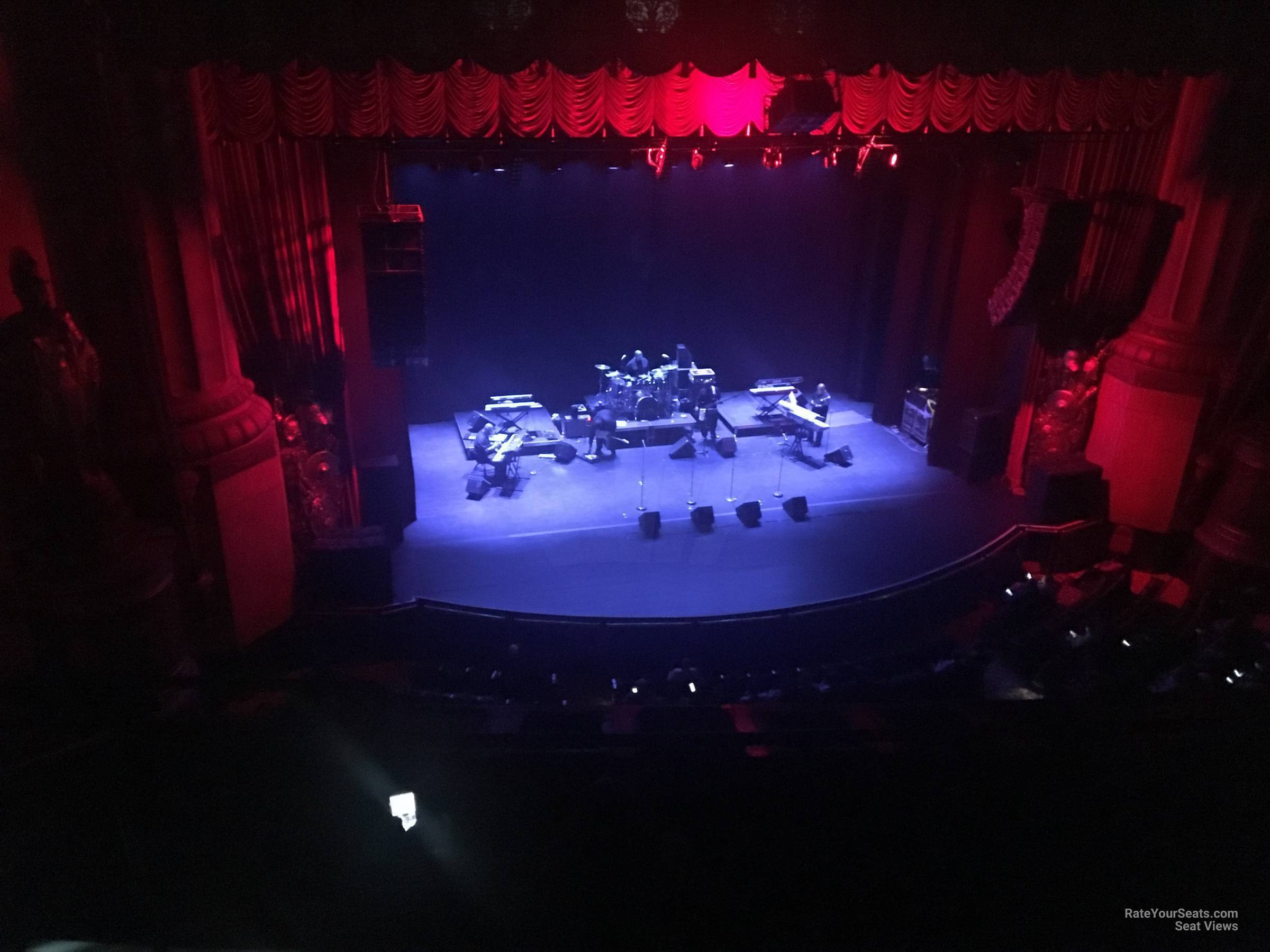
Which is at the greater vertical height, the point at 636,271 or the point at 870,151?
the point at 870,151

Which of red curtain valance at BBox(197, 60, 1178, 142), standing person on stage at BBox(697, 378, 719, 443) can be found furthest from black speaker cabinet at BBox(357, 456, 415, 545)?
standing person on stage at BBox(697, 378, 719, 443)

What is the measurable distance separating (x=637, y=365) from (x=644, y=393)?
55 cm

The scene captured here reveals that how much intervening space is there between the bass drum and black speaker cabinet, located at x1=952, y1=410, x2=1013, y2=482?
2959 millimetres

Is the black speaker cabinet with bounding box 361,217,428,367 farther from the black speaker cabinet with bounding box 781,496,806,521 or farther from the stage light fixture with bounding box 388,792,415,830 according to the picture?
the stage light fixture with bounding box 388,792,415,830

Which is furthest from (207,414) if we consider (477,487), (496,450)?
(496,450)

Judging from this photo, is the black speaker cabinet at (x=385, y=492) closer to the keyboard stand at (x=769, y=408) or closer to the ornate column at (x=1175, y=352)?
the keyboard stand at (x=769, y=408)

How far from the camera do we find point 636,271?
9.66m

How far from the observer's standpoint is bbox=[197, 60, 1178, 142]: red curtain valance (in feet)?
18.0

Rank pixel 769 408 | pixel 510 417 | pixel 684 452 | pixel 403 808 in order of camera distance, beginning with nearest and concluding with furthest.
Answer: pixel 403 808, pixel 684 452, pixel 510 417, pixel 769 408

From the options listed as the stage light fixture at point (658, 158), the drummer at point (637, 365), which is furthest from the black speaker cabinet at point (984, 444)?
the stage light fixture at point (658, 158)

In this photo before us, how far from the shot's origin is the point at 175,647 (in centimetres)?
494

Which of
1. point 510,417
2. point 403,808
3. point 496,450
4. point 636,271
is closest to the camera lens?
point 403,808

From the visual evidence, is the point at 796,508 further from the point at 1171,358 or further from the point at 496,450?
the point at 1171,358

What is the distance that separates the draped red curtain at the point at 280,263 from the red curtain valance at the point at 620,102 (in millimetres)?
293
